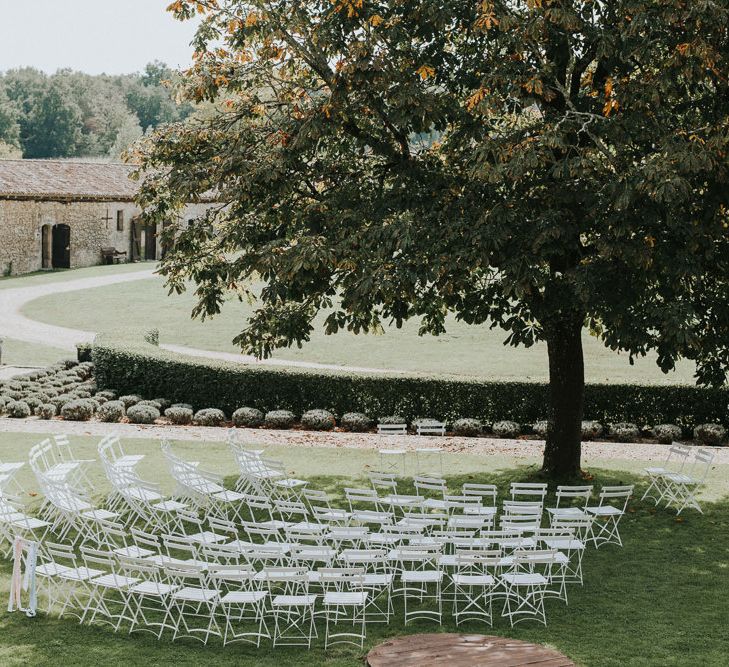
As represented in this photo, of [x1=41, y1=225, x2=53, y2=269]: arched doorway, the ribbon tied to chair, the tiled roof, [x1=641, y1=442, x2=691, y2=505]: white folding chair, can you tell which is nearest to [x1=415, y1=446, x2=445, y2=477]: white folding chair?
[x1=641, y1=442, x2=691, y2=505]: white folding chair

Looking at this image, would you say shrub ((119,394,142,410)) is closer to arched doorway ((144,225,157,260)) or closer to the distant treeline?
arched doorway ((144,225,157,260))

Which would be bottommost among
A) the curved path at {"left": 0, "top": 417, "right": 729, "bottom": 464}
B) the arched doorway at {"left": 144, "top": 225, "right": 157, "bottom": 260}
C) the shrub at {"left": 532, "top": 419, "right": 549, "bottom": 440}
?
the curved path at {"left": 0, "top": 417, "right": 729, "bottom": 464}

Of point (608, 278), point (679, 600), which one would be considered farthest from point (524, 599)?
point (608, 278)

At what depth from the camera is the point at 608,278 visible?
39.0ft

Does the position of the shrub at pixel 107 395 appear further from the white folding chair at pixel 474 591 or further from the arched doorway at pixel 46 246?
the arched doorway at pixel 46 246

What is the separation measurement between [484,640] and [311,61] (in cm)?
869

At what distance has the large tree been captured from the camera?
37.1 ft

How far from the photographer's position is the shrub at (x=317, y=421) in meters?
20.0

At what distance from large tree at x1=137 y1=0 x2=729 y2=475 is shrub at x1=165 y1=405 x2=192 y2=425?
5.66 meters

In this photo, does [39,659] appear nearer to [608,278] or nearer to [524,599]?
[524,599]

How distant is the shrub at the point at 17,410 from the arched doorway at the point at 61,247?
95.0ft

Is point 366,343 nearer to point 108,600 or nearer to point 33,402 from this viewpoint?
point 33,402

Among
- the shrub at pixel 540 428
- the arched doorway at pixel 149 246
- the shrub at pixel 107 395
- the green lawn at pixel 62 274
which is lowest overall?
the shrub at pixel 540 428

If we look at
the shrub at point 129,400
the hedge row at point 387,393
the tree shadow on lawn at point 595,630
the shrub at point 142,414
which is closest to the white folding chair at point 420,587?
the tree shadow on lawn at point 595,630
